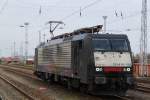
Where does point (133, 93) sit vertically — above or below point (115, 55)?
below

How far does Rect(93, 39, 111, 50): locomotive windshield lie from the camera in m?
A: 19.9

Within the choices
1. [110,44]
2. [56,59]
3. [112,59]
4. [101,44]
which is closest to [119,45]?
[110,44]

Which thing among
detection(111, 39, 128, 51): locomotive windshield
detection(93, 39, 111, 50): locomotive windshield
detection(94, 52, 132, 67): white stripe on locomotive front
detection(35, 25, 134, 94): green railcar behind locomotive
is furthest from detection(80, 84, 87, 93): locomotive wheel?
detection(111, 39, 128, 51): locomotive windshield

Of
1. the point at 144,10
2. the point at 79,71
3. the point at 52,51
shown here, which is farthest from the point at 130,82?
the point at 144,10

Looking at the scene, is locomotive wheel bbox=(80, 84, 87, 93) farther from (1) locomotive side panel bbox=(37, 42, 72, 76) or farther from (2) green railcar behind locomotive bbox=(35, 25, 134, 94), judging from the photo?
(1) locomotive side panel bbox=(37, 42, 72, 76)

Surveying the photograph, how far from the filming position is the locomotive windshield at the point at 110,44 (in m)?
19.9

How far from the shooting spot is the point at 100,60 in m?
19.4

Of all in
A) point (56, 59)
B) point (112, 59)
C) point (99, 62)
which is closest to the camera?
point (99, 62)

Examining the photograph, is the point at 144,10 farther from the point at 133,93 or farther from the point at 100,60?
the point at 100,60

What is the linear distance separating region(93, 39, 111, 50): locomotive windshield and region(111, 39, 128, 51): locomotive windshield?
0.24 metres

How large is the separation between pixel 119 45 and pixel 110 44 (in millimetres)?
429

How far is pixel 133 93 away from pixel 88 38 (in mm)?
4313

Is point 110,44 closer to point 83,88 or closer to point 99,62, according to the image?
point 99,62

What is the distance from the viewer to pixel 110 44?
20.2m
